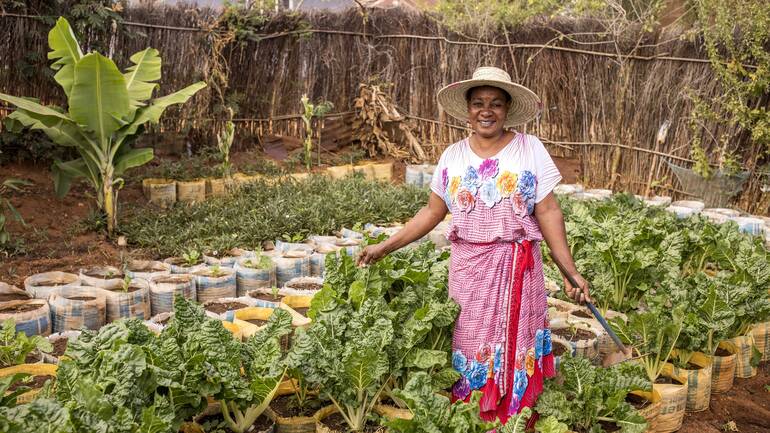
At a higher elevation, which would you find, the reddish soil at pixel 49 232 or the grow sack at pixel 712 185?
the grow sack at pixel 712 185

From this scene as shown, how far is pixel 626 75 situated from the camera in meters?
9.67

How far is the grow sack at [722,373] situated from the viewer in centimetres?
450

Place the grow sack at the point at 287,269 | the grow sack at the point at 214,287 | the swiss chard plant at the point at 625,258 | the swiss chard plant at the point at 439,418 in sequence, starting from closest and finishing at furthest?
the swiss chard plant at the point at 439,418 → the swiss chard plant at the point at 625,258 → the grow sack at the point at 214,287 → the grow sack at the point at 287,269

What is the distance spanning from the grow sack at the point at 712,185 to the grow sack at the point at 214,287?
6.16 meters

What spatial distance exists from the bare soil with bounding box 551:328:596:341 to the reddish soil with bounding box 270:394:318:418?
184 centimetres

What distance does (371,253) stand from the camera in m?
3.54

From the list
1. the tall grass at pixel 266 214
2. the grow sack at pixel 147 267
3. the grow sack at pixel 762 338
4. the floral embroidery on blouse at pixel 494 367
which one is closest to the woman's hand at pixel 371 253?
the floral embroidery on blouse at pixel 494 367

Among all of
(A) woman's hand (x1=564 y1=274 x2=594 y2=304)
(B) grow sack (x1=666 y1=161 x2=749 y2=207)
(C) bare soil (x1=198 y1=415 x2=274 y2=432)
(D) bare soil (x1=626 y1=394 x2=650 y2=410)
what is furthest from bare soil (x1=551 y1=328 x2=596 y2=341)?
(B) grow sack (x1=666 y1=161 x2=749 y2=207)

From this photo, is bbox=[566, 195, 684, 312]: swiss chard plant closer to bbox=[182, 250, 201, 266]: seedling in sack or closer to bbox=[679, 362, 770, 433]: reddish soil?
bbox=[679, 362, 770, 433]: reddish soil

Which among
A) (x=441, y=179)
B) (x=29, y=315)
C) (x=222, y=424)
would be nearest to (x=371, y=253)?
(x=441, y=179)

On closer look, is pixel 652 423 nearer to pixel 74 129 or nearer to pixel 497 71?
pixel 497 71

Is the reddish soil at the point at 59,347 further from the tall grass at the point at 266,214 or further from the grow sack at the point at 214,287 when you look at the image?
the tall grass at the point at 266,214

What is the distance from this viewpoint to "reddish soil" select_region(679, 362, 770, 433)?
13.5ft

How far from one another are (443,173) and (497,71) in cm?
53
